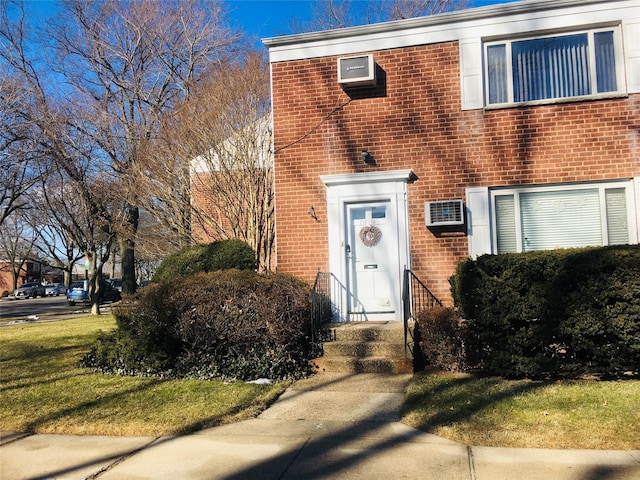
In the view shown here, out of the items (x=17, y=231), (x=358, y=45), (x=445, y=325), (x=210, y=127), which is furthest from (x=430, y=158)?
(x=17, y=231)

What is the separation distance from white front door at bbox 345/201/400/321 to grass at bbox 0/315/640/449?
7.03 feet

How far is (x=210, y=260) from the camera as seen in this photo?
31.8 feet

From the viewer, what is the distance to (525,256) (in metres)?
6.58

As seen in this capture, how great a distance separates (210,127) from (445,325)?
7649 millimetres

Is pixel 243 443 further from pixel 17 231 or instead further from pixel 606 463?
pixel 17 231

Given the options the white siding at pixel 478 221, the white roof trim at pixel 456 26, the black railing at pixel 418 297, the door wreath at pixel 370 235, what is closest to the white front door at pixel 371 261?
the door wreath at pixel 370 235

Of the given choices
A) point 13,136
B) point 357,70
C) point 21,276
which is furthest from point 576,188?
point 21,276

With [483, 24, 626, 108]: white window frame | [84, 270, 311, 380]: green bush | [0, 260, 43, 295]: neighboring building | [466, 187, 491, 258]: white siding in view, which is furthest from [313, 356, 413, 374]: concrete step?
[0, 260, 43, 295]: neighboring building

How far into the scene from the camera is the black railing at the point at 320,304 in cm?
793

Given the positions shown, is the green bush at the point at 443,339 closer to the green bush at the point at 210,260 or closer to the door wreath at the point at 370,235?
the door wreath at the point at 370,235

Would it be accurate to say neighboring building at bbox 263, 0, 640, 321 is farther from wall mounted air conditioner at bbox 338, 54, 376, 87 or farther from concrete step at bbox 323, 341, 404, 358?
concrete step at bbox 323, 341, 404, 358

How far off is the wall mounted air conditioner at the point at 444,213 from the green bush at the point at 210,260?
336 cm

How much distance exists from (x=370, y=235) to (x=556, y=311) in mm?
3500

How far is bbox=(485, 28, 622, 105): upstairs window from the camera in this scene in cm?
848
